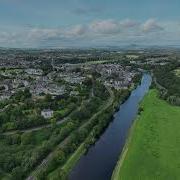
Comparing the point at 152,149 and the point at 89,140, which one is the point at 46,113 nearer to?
the point at 89,140

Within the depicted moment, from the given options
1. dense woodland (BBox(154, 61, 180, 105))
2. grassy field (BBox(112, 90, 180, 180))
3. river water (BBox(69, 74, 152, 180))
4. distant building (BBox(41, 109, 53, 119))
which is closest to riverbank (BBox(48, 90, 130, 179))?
river water (BBox(69, 74, 152, 180))

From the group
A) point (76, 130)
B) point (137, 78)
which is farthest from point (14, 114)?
point (137, 78)

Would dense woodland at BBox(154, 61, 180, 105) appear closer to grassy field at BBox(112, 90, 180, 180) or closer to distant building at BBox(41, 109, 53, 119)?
grassy field at BBox(112, 90, 180, 180)

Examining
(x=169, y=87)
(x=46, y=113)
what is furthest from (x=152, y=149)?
(x=169, y=87)

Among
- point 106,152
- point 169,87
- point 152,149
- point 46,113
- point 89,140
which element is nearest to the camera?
point 152,149

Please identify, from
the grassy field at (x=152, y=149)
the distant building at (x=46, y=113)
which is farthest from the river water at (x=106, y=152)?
the distant building at (x=46, y=113)

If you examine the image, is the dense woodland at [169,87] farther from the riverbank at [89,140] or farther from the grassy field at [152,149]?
the riverbank at [89,140]
